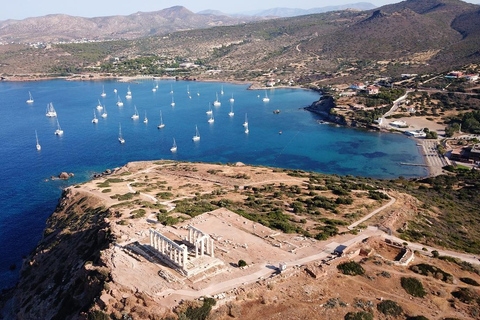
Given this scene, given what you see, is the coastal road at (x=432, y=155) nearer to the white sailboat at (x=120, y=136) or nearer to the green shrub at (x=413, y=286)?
the green shrub at (x=413, y=286)

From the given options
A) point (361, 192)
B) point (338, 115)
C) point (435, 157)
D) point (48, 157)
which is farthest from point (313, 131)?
point (48, 157)

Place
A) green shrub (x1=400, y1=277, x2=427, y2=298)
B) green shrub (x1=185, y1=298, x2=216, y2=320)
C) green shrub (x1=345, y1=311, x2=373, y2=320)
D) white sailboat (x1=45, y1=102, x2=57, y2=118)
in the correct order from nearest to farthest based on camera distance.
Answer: green shrub (x1=185, y1=298, x2=216, y2=320) < green shrub (x1=345, y1=311, x2=373, y2=320) < green shrub (x1=400, y1=277, x2=427, y2=298) < white sailboat (x1=45, y1=102, x2=57, y2=118)

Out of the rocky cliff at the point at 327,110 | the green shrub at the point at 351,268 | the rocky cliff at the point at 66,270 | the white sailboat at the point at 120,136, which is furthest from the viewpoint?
the rocky cliff at the point at 327,110

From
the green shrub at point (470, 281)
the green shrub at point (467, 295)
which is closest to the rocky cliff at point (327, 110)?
the green shrub at point (470, 281)

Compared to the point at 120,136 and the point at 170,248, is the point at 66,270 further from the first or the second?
the point at 120,136

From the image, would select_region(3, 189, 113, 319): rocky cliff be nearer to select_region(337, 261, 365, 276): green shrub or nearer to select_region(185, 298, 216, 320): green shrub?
select_region(185, 298, 216, 320): green shrub

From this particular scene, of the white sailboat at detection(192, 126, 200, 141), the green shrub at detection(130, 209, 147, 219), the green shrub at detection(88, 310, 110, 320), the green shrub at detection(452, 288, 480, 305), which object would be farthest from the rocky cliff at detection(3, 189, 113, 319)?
the white sailboat at detection(192, 126, 200, 141)

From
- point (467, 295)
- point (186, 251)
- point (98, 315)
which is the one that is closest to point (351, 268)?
point (467, 295)
